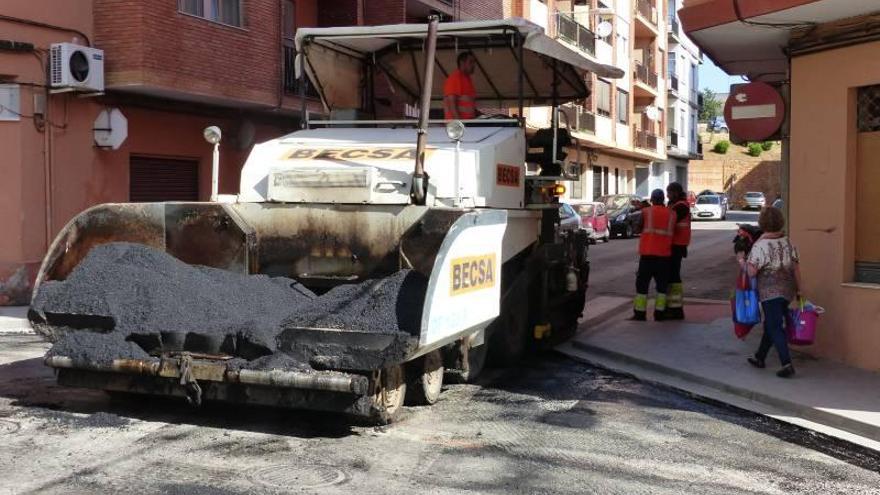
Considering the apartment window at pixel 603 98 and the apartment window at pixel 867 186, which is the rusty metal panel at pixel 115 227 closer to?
the apartment window at pixel 867 186

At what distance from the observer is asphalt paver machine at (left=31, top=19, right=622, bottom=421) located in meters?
5.54

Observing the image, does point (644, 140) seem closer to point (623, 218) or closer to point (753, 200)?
point (753, 200)

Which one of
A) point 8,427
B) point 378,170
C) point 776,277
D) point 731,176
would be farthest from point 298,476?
point 731,176

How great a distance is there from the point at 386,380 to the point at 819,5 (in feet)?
16.2

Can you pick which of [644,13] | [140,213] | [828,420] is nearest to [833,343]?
[828,420]

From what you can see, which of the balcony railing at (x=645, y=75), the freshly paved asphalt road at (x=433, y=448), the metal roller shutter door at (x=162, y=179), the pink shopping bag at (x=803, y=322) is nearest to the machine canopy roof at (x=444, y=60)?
the pink shopping bag at (x=803, y=322)

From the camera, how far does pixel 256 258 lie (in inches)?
261

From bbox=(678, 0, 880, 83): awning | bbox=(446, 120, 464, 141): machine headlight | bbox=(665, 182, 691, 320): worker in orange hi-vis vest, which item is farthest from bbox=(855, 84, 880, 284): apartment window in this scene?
bbox=(446, 120, 464, 141): machine headlight

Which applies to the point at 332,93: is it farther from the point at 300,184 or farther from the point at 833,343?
the point at 833,343

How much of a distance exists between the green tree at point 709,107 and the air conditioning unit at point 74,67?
8660cm

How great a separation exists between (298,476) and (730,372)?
15.2ft

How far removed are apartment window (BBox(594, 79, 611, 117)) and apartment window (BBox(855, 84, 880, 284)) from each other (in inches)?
1199

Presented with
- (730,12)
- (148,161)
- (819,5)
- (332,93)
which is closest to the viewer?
(819,5)

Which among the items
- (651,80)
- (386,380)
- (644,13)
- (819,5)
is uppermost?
(644,13)
